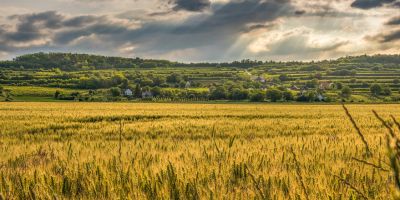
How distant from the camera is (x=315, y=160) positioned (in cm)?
529

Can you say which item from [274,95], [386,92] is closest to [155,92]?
[274,95]

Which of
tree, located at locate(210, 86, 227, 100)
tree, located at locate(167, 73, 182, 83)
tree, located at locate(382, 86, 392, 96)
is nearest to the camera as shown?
tree, located at locate(210, 86, 227, 100)

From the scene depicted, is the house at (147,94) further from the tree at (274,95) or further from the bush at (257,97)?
the tree at (274,95)

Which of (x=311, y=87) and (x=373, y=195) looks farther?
(x=311, y=87)

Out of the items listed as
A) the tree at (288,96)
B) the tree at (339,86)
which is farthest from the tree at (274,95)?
the tree at (339,86)

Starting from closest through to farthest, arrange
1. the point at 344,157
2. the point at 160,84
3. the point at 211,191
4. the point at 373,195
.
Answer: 1. the point at 211,191
2. the point at 373,195
3. the point at 344,157
4. the point at 160,84

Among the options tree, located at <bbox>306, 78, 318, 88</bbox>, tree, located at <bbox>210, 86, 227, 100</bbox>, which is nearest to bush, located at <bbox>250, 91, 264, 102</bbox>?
tree, located at <bbox>210, 86, 227, 100</bbox>

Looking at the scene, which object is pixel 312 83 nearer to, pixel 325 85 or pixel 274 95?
pixel 325 85

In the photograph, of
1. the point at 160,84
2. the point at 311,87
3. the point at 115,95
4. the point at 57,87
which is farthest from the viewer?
the point at 160,84

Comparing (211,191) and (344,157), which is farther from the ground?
(211,191)

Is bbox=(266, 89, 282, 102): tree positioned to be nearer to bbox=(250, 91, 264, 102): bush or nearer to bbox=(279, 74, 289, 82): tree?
bbox=(250, 91, 264, 102): bush

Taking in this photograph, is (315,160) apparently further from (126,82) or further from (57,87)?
(126,82)

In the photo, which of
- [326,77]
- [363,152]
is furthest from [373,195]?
[326,77]

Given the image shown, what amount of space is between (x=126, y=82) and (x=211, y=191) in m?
168
